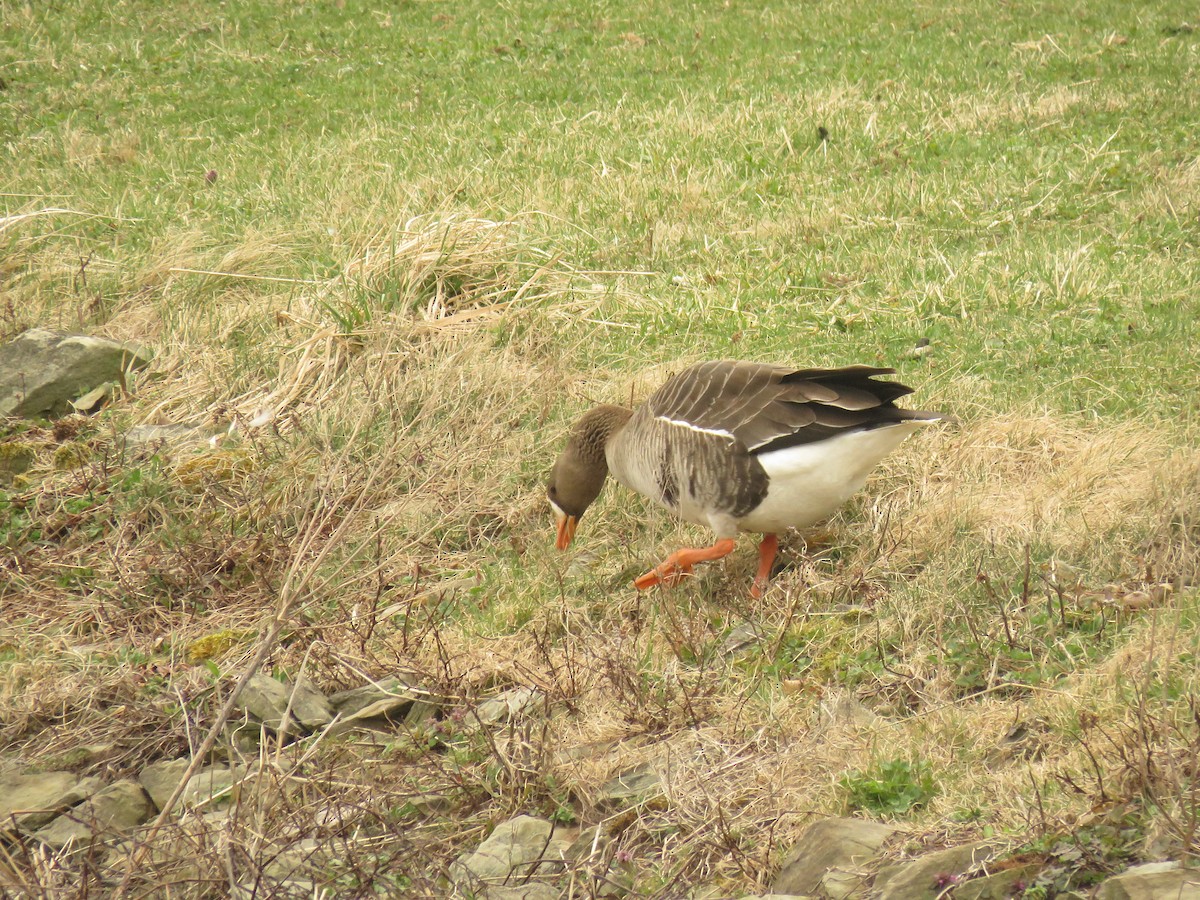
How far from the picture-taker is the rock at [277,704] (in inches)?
184

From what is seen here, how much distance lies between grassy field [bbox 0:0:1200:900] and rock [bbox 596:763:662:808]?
0.05m

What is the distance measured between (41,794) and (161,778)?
427 millimetres

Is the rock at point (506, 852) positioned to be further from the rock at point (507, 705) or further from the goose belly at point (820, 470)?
the goose belly at point (820, 470)

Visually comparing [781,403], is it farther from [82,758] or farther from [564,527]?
[82,758]

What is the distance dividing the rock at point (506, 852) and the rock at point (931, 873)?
104 centimetres

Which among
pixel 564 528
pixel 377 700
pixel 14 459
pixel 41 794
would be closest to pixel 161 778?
pixel 41 794

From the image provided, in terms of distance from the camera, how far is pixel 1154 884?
2.76 m

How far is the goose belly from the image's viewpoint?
4738mm

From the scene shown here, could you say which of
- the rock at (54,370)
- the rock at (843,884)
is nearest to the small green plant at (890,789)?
the rock at (843,884)

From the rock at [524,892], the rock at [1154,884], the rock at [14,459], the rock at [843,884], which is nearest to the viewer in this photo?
the rock at [1154,884]

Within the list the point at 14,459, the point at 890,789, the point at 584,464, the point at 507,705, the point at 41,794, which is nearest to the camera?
the point at 890,789

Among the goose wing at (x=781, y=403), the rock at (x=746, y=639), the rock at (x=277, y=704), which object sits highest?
the goose wing at (x=781, y=403)

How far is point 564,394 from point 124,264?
12.5 ft

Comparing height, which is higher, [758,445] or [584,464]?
[758,445]
